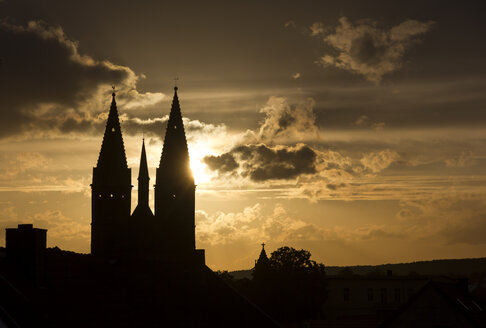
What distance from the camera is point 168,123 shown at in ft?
267

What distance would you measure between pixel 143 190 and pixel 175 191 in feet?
13.7

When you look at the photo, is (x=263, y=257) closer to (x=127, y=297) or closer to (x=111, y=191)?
(x=111, y=191)

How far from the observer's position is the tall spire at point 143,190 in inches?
3163

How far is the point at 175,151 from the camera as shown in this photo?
81062 mm

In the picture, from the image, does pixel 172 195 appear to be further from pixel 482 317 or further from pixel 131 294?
pixel 131 294

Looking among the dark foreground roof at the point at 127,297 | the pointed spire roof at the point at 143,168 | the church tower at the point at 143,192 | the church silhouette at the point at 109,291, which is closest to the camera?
the church silhouette at the point at 109,291

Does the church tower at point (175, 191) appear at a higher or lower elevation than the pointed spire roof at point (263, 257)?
higher

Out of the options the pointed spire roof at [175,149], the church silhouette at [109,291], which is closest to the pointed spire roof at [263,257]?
the pointed spire roof at [175,149]

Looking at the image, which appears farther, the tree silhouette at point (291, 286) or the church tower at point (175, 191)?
the tree silhouette at point (291, 286)

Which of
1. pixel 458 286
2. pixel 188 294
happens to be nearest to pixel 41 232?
pixel 188 294

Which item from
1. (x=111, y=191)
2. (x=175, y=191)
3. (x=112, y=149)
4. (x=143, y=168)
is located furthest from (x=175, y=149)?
(x=111, y=191)

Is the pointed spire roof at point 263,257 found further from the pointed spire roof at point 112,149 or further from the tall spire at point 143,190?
the pointed spire roof at point 112,149

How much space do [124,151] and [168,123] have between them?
539cm

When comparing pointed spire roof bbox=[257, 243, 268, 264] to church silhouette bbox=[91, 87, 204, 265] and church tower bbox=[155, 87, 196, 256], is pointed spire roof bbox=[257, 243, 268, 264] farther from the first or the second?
church silhouette bbox=[91, 87, 204, 265]
